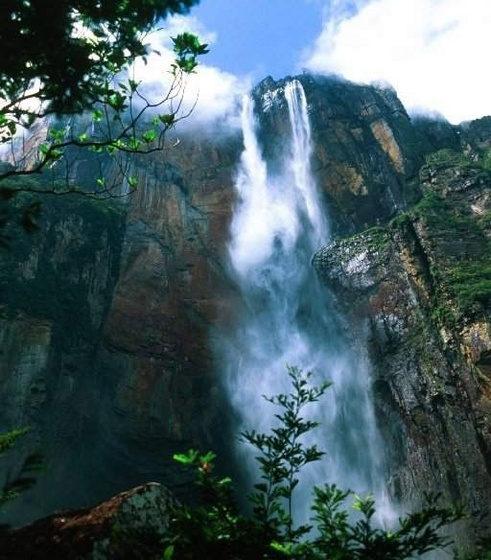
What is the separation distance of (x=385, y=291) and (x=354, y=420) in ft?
18.4

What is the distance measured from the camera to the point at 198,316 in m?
24.5

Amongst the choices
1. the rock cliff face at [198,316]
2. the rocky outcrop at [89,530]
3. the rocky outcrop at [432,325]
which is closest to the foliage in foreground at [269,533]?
the rocky outcrop at [89,530]

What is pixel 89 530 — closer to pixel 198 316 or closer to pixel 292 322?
pixel 198 316

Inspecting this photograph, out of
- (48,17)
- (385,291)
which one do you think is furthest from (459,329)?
(48,17)

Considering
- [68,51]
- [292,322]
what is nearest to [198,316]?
[292,322]

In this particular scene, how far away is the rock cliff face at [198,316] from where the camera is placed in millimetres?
18469

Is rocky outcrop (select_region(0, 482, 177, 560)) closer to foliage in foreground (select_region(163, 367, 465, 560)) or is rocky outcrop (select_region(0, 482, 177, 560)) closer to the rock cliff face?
foliage in foreground (select_region(163, 367, 465, 560))

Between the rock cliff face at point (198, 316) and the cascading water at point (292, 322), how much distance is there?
0.89 m

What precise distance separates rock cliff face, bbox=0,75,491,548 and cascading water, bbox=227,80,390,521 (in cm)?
89

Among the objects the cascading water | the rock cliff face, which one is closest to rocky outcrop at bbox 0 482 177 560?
the rock cliff face

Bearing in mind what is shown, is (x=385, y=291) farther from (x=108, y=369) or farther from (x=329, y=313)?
(x=108, y=369)

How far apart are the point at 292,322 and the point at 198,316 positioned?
15.0ft

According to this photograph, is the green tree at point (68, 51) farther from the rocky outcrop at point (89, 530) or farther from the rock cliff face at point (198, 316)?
the rock cliff face at point (198, 316)

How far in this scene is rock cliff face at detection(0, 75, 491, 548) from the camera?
18.5 m
